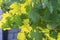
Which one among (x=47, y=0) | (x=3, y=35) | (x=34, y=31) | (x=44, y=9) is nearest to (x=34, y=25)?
(x=34, y=31)

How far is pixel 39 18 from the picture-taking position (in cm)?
138

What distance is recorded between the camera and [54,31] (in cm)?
145

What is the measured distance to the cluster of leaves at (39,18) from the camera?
1.28 metres

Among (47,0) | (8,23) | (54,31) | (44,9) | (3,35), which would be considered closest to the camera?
(47,0)

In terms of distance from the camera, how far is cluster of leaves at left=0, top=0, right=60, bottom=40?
128 cm

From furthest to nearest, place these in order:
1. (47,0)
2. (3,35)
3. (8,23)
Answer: (3,35) → (8,23) → (47,0)

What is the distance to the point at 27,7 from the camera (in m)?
1.42

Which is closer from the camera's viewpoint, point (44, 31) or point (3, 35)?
point (44, 31)

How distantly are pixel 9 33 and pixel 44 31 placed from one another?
2861mm

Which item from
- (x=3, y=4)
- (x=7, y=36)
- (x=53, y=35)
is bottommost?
(x=7, y=36)

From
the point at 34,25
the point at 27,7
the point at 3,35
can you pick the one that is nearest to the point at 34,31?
the point at 34,25

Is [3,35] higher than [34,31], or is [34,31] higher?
[34,31]

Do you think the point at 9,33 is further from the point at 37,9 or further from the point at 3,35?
the point at 37,9

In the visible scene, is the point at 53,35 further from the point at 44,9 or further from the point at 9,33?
the point at 9,33
